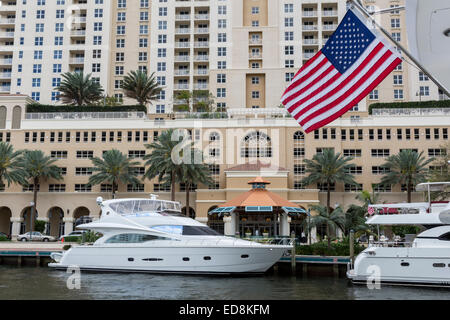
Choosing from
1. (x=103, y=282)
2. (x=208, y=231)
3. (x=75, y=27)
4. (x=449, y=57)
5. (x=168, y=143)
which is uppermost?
(x=75, y=27)

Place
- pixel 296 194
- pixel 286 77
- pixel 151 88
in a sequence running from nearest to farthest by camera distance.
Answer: pixel 296 194
pixel 151 88
pixel 286 77

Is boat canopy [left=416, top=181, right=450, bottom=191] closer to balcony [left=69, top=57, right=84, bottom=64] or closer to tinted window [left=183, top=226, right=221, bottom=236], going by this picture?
tinted window [left=183, top=226, right=221, bottom=236]

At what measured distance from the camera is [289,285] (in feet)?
86.0

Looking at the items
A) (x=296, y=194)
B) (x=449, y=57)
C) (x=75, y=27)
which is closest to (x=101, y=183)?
(x=296, y=194)

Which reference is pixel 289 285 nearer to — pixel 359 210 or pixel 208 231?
pixel 208 231

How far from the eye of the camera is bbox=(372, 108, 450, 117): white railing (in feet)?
201

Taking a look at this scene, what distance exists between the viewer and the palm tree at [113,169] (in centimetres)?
5847

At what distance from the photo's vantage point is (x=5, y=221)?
2712 inches

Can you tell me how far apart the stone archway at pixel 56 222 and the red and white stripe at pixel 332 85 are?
58.2m

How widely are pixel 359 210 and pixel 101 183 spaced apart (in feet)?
123

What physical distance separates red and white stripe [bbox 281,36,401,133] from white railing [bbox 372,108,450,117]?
51106 millimetres

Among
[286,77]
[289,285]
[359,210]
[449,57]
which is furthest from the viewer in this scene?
[286,77]

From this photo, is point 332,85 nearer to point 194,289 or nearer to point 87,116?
point 194,289

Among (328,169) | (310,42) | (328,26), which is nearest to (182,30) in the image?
(310,42)
